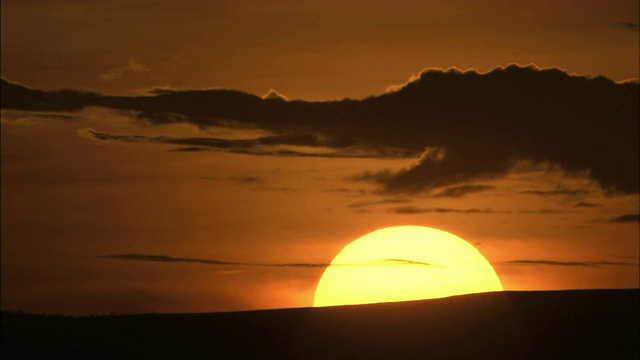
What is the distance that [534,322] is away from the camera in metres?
18.8

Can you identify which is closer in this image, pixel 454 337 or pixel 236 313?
pixel 454 337

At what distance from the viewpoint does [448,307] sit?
19.8 metres

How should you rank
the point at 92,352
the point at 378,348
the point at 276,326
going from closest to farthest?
the point at 92,352, the point at 378,348, the point at 276,326

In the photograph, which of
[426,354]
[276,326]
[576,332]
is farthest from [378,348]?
[576,332]

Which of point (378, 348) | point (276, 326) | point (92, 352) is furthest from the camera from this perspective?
point (276, 326)

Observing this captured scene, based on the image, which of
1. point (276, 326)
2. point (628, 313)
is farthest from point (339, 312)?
point (628, 313)

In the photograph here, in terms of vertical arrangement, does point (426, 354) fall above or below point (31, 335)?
below

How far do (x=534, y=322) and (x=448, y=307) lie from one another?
5.15 feet

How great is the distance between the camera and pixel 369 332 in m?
18.4

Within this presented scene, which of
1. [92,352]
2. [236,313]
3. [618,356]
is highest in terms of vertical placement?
[236,313]

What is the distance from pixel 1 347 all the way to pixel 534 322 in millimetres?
7920

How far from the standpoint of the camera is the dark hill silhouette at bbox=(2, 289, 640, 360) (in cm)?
1659

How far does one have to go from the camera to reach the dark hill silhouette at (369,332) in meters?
16.6

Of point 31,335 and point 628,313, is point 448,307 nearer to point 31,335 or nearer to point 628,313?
point 628,313
